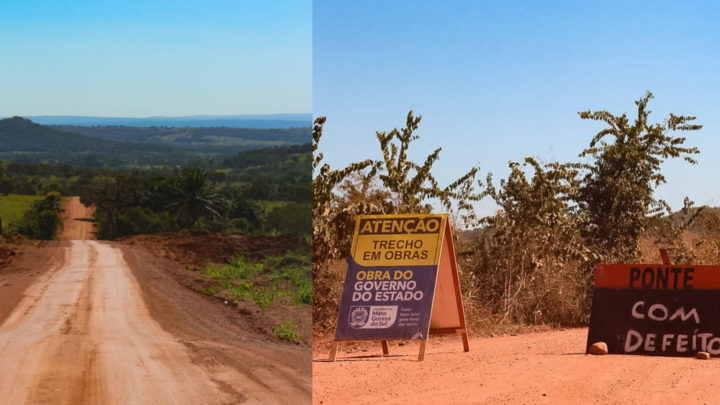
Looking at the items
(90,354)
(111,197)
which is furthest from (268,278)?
(90,354)

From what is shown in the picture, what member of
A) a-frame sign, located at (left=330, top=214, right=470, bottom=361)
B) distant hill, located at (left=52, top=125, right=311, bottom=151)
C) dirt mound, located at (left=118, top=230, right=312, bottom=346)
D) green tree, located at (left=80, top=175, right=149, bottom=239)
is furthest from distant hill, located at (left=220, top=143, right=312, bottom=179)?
a-frame sign, located at (left=330, top=214, right=470, bottom=361)

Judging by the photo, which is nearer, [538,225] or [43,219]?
[538,225]

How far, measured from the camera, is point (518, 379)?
23.9 ft

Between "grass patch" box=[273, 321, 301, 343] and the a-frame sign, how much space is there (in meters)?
7.33

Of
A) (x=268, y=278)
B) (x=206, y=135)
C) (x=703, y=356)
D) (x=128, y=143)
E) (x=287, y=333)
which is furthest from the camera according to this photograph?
(x=206, y=135)

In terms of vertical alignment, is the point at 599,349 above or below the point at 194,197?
below

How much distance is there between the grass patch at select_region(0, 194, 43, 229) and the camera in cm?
1873

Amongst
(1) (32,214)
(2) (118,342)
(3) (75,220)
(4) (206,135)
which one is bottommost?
(2) (118,342)

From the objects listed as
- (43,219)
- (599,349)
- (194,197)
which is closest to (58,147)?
(43,219)

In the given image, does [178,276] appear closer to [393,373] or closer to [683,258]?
[683,258]

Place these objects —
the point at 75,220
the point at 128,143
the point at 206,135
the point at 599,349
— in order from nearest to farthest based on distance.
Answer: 1. the point at 599,349
2. the point at 75,220
3. the point at 128,143
4. the point at 206,135

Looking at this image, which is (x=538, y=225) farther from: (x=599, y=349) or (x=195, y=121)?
(x=195, y=121)

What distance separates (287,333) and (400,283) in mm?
8608

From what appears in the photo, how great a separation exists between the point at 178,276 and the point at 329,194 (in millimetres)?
10844
